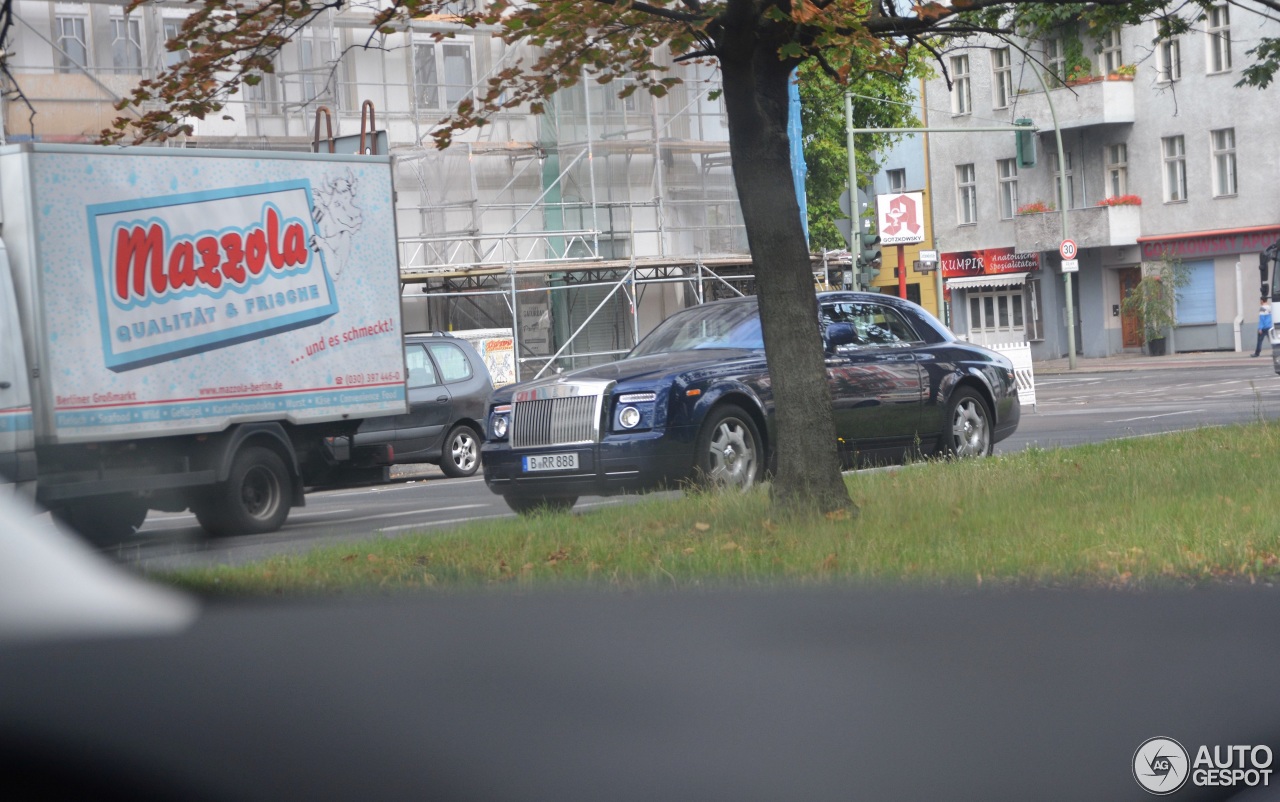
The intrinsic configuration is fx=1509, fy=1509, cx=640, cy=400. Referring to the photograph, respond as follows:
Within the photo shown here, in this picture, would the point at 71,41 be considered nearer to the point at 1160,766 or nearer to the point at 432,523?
the point at 432,523

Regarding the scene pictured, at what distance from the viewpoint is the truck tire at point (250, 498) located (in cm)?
1227

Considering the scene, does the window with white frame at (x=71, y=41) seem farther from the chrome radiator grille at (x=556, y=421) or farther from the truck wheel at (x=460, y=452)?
the chrome radiator grille at (x=556, y=421)

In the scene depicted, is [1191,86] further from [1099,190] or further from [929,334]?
[929,334]

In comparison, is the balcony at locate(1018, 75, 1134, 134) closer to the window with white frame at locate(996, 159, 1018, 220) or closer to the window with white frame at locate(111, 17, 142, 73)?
the window with white frame at locate(996, 159, 1018, 220)

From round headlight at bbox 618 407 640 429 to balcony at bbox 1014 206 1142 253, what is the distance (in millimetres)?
39144

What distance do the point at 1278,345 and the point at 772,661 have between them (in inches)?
949

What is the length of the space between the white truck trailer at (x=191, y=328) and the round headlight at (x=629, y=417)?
3.52 metres

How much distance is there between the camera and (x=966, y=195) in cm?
5375

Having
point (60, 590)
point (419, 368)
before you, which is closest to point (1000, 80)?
point (419, 368)

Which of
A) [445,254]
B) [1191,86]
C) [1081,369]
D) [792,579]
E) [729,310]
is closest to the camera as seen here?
[792,579]

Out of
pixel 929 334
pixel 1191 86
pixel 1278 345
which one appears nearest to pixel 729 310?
pixel 929 334

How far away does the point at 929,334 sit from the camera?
43.7 ft

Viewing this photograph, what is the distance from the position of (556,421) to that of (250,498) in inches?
128

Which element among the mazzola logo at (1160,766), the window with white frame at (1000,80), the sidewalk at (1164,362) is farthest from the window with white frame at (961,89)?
the mazzola logo at (1160,766)
